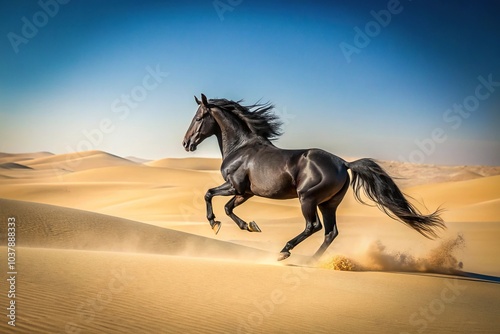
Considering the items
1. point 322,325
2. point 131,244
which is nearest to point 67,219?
point 131,244

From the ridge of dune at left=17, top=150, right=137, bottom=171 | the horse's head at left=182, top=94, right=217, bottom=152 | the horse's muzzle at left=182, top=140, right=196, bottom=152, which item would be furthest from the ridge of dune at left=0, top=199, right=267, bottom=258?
the ridge of dune at left=17, top=150, right=137, bottom=171

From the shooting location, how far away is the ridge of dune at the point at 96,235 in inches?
617

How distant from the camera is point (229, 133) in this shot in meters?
11.8

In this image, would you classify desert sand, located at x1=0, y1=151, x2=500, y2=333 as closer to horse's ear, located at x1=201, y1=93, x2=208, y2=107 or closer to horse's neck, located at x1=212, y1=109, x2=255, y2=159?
horse's neck, located at x1=212, y1=109, x2=255, y2=159

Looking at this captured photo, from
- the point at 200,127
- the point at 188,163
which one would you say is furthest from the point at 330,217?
the point at 188,163

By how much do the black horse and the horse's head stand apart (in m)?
0.22

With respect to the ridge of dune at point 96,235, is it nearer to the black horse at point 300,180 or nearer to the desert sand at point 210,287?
the desert sand at point 210,287

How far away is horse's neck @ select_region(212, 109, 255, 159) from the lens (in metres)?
11.7

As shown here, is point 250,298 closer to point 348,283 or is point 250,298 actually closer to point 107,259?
point 348,283

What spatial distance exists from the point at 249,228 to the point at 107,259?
288cm

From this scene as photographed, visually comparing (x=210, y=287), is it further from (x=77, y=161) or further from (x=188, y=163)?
(x=188, y=163)

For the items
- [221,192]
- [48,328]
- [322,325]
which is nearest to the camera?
[48,328]

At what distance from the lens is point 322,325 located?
6.40 m

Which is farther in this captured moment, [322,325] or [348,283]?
[348,283]
